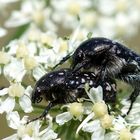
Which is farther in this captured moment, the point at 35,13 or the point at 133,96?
the point at 35,13

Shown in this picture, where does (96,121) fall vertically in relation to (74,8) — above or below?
below

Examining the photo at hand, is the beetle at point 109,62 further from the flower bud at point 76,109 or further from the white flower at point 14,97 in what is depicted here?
the white flower at point 14,97

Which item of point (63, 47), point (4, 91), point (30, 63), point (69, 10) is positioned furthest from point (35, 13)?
point (4, 91)

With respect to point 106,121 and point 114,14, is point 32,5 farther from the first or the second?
point 106,121

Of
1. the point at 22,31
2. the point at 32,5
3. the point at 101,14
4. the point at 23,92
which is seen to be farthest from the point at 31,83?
the point at 101,14

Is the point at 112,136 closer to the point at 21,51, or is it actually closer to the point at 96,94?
the point at 96,94

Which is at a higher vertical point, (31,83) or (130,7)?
(130,7)

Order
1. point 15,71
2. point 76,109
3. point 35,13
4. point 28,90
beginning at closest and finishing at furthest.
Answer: point 76,109 → point 28,90 → point 15,71 → point 35,13
